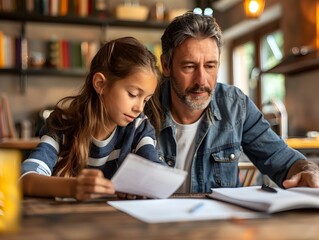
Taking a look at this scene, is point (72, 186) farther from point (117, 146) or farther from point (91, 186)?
point (117, 146)

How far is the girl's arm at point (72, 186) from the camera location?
1076 mm

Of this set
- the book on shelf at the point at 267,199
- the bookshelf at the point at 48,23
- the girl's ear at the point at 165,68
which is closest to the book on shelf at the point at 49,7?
the bookshelf at the point at 48,23

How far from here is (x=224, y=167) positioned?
6.01ft

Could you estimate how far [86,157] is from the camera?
1483mm

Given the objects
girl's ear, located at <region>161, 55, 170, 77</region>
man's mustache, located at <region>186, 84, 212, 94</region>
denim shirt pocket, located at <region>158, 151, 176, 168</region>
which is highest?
girl's ear, located at <region>161, 55, 170, 77</region>

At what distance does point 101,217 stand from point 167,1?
15.4ft

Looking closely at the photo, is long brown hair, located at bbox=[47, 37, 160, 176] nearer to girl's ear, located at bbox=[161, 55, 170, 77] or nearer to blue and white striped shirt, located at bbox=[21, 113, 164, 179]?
blue and white striped shirt, located at bbox=[21, 113, 164, 179]

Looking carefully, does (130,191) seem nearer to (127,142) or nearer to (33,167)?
(33,167)

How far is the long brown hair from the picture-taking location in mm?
1476

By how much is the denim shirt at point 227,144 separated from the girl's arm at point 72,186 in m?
0.68

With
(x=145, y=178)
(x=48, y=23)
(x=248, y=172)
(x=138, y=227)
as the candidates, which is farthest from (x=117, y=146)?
(x=48, y=23)

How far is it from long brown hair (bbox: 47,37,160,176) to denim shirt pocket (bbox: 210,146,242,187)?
0.41 m

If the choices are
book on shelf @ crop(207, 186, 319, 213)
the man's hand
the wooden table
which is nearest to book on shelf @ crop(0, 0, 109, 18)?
the man's hand

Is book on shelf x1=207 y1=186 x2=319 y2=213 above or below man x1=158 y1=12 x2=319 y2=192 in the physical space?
below
